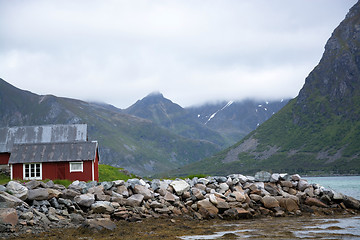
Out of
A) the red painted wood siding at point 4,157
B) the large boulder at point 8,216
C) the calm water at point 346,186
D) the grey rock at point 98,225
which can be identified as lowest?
the calm water at point 346,186

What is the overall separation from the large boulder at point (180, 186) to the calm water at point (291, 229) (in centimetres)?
645

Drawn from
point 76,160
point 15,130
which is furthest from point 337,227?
point 15,130

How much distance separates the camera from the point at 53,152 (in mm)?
49500

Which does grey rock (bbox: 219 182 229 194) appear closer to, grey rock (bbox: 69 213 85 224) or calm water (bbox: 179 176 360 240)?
calm water (bbox: 179 176 360 240)

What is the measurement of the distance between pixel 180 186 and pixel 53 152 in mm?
20213

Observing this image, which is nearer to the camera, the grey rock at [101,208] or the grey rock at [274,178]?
the grey rock at [101,208]

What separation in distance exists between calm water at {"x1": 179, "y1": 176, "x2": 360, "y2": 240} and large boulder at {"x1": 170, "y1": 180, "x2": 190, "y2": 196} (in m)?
6.45

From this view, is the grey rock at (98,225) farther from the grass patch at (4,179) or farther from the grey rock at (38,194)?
the grass patch at (4,179)

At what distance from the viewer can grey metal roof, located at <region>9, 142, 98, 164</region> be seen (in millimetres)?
48531

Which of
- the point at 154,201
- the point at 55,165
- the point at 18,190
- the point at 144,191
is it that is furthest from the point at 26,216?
the point at 55,165

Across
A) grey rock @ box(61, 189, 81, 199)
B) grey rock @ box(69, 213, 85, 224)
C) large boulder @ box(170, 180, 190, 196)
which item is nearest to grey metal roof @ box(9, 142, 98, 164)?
large boulder @ box(170, 180, 190, 196)

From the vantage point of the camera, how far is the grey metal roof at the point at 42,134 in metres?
58.8

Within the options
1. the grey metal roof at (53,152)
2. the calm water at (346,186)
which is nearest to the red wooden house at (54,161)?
the grey metal roof at (53,152)

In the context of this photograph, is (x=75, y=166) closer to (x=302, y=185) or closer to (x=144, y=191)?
(x=144, y=191)
